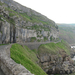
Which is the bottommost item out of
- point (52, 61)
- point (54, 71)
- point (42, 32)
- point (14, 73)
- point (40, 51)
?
point (54, 71)

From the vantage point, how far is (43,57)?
41.1 metres

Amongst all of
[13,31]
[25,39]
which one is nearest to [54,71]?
[25,39]

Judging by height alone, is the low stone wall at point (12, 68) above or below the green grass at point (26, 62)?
above

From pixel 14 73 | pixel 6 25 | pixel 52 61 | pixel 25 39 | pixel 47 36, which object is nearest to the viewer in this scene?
pixel 14 73

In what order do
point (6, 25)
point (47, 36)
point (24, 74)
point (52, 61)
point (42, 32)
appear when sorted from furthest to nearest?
point (47, 36)
point (42, 32)
point (52, 61)
point (6, 25)
point (24, 74)

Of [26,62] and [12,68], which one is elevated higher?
[12,68]

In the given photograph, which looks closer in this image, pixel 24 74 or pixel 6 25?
pixel 24 74

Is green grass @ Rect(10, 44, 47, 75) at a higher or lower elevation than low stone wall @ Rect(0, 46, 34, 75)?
lower

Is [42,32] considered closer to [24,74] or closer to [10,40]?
[10,40]

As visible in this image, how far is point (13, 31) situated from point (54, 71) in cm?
3028

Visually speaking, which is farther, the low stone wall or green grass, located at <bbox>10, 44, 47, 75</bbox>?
green grass, located at <bbox>10, 44, 47, 75</bbox>

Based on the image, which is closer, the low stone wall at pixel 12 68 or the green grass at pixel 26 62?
the low stone wall at pixel 12 68

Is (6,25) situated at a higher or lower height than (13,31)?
higher

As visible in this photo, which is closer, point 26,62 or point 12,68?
point 12,68
